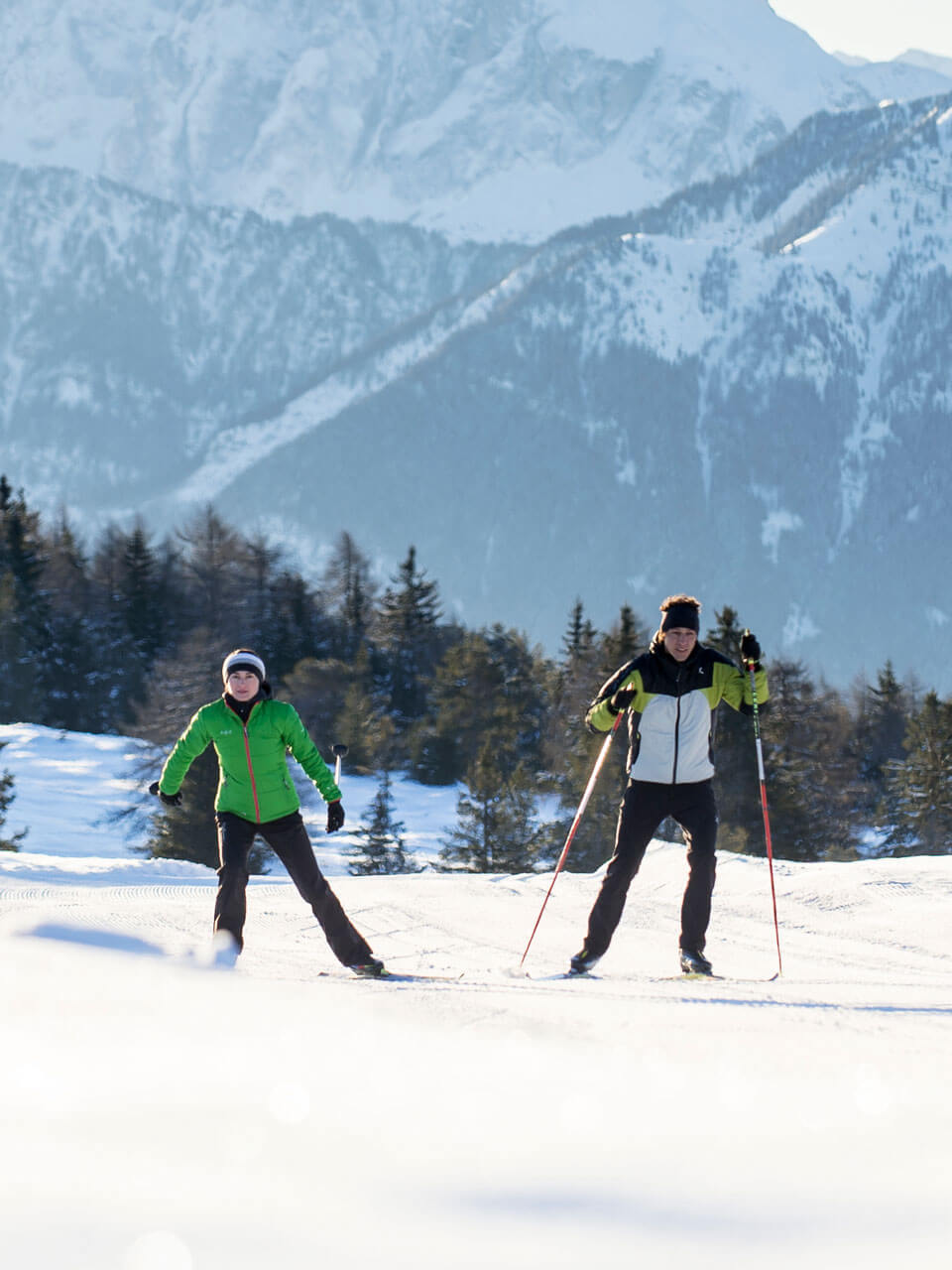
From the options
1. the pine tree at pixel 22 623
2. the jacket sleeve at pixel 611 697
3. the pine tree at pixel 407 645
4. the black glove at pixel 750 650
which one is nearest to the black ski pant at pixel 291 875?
the jacket sleeve at pixel 611 697

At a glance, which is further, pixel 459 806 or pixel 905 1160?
pixel 459 806

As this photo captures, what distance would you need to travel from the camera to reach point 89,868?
1485 cm

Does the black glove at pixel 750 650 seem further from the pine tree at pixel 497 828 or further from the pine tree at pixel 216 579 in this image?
the pine tree at pixel 216 579

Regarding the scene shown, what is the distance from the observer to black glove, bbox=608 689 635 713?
6.81 meters

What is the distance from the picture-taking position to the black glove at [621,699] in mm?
6809

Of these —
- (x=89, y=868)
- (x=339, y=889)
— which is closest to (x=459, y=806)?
(x=89, y=868)

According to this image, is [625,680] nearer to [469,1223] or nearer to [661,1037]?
[661,1037]

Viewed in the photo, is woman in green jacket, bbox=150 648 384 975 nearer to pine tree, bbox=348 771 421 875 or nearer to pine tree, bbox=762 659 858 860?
pine tree, bbox=762 659 858 860

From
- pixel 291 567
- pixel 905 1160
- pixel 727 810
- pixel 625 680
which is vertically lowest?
pixel 727 810

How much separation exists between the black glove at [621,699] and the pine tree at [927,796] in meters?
30.3

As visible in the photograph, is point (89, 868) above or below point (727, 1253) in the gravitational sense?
below

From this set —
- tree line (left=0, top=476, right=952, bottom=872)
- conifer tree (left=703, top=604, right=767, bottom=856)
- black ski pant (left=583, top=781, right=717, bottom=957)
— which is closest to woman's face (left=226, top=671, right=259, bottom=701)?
black ski pant (left=583, top=781, right=717, bottom=957)

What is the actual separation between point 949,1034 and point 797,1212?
2.75 meters

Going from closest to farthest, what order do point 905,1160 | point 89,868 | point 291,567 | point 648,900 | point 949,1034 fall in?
point 905,1160 → point 949,1034 → point 648,900 → point 89,868 → point 291,567
